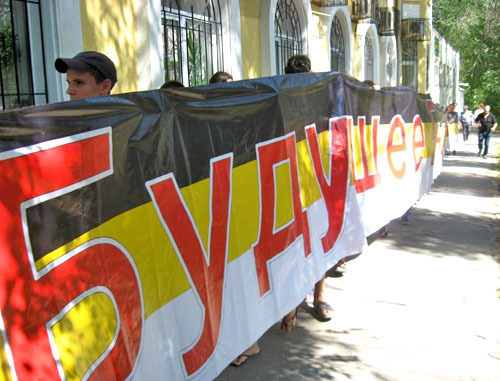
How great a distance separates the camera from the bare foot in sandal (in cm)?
409

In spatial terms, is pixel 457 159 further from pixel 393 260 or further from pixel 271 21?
pixel 393 260

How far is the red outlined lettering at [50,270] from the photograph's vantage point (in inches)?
84.9

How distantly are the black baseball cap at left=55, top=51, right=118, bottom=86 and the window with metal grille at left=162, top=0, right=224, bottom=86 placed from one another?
165 inches

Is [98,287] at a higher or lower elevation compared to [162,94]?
lower

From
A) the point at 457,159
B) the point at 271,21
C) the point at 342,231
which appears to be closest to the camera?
the point at 342,231

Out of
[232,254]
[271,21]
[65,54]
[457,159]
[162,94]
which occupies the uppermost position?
[271,21]

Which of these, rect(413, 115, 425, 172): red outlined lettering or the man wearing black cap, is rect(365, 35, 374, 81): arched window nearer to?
rect(413, 115, 425, 172): red outlined lettering

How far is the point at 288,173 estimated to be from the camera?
176 inches

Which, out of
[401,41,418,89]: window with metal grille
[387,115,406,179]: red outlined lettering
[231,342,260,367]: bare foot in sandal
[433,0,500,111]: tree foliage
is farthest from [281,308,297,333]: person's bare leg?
[433,0,500,111]: tree foliage

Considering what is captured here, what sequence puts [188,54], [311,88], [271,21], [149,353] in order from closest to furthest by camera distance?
[149,353] < [311,88] < [188,54] < [271,21]

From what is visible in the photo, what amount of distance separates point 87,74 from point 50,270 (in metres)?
1.61

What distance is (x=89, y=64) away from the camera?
11.6 feet

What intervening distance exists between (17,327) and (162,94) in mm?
1400

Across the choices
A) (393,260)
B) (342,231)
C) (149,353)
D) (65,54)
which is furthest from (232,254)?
(393,260)
